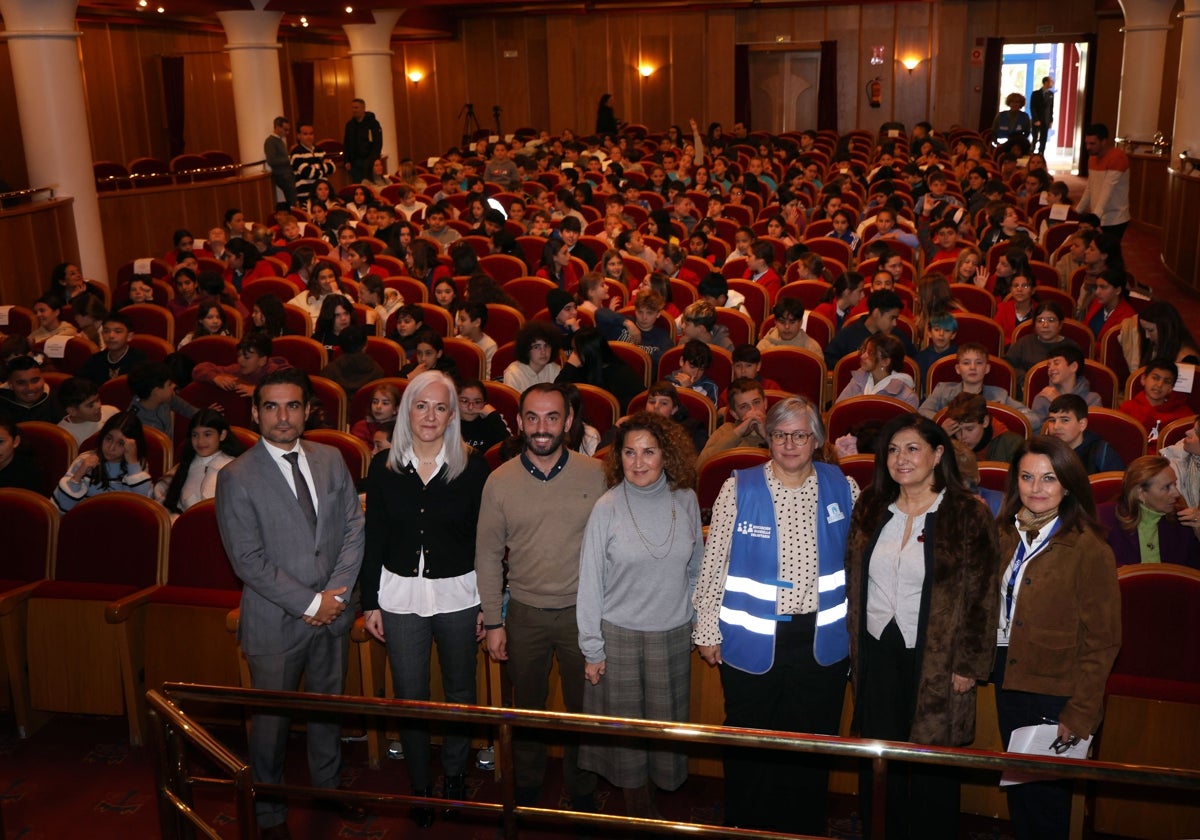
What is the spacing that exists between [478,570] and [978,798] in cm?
190

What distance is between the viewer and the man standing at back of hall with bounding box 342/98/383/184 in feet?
58.0

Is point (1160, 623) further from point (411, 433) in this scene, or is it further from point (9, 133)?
point (9, 133)

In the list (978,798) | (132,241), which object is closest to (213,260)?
(132,241)

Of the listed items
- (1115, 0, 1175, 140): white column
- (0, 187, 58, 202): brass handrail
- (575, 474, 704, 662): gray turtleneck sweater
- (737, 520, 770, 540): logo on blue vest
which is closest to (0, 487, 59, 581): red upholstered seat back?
(575, 474, 704, 662): gray turtleneck sweater

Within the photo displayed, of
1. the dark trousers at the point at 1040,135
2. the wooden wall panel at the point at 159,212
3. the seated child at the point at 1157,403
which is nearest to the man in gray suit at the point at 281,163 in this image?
the wooden wall panel at the point at 159,212

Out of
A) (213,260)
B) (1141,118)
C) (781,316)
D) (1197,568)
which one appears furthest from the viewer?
(1141,118)

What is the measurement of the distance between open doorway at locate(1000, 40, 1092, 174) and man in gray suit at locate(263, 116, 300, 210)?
17528 millimetres

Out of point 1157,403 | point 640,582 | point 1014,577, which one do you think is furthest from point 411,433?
point 1157,403

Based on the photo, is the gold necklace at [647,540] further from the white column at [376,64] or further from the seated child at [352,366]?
the white column at [376,64]

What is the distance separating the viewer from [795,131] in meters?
26.2

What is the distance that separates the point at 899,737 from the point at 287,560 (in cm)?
205

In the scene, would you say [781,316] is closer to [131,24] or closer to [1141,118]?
[1141,118]

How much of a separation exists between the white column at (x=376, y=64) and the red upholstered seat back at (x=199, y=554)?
16662 mm

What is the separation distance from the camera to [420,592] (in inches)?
155
